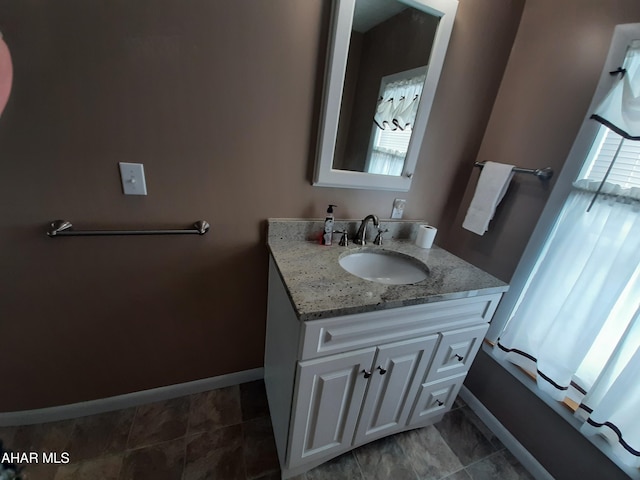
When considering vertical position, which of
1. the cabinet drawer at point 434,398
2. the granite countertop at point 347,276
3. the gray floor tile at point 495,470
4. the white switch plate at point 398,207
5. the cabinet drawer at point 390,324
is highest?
the white switch plate at point 398,207

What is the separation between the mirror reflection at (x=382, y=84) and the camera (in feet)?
3.23

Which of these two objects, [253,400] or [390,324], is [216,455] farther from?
[390,324]

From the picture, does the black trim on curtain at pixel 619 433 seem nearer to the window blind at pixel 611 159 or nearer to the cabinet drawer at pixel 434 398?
the cabinet drawer at pixel 434 398

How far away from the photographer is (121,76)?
0.80 meters

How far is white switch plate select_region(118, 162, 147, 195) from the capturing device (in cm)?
88

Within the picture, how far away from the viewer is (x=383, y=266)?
1.24m

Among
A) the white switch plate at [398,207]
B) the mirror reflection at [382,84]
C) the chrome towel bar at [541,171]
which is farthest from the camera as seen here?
the white switch plate at [398,207]

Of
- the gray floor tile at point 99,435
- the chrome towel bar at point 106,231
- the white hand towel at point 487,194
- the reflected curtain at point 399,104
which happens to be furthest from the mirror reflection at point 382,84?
the gray floor tile at point 99,435

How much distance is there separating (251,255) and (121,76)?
775 mm

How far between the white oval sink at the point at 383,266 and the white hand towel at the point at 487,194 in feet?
1.46

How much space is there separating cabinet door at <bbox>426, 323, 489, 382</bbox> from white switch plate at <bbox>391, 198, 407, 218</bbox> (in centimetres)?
62

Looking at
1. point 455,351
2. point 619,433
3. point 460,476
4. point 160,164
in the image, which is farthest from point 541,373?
point 160,164

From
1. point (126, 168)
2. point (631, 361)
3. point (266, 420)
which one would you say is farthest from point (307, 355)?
point (631, 361)

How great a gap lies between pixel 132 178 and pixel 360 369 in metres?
1.08
